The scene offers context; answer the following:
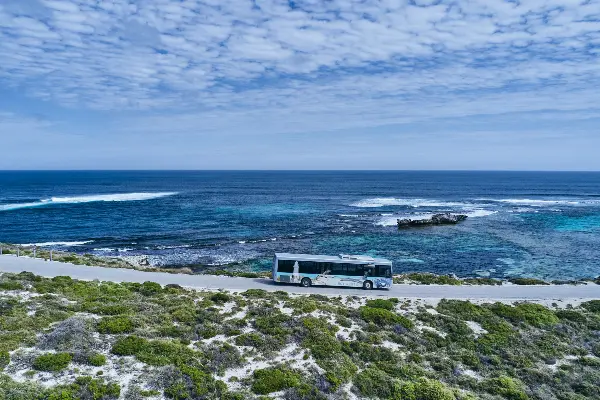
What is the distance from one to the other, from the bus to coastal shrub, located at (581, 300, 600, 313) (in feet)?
41.9

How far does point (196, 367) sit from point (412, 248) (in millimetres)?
43313

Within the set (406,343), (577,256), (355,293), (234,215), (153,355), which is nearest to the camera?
(153,355)

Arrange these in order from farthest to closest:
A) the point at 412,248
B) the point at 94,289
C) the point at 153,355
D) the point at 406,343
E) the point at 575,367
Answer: the point at 412,248
the point at 94,289
the point at 406,343
the point at 575,367
the point at 153,355

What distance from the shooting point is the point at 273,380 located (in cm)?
1725

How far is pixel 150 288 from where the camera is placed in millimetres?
27562

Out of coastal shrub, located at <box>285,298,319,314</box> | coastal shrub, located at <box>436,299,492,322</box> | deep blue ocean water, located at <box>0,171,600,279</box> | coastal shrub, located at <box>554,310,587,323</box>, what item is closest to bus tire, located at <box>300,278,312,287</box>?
coastal shrub, located at <box>285,298,319,314</box>

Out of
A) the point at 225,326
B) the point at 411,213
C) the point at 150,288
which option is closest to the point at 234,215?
the point at 411,213

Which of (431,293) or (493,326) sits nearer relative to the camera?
(493,326)

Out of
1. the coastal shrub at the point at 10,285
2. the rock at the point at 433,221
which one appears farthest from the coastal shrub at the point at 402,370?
the rock at the point at 433,221

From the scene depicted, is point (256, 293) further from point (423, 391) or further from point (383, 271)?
point (423, 391)

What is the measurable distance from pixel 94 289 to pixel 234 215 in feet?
187

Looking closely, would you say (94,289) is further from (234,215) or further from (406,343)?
(234,215)

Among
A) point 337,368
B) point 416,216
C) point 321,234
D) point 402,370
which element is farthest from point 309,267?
point 416,216

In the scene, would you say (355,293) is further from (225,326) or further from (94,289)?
(94,289)
